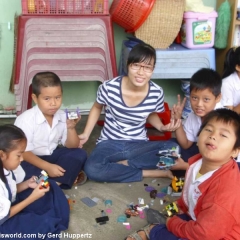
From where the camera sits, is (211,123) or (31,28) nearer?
(211,123)

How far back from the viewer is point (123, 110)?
6.63 ft

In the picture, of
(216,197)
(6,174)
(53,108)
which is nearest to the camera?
(216,197)

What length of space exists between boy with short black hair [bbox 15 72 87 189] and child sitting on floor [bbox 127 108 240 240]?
0.66m

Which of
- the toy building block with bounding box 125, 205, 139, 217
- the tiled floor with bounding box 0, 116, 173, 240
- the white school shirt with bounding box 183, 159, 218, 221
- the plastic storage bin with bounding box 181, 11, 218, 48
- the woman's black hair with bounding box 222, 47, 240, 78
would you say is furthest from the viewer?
the plastic storage bin with bounding box 181, 11, 218, 48

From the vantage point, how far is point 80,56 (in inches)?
94.3

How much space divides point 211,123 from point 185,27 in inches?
55.3

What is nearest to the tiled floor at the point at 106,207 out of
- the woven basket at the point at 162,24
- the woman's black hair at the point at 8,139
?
the woman's black hair at the point at 8,139

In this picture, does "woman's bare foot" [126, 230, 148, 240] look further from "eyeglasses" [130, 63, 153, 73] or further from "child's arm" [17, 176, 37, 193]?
"eyeglasses" [130, 63, 153, 73]

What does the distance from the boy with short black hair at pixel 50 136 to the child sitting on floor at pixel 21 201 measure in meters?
0.20

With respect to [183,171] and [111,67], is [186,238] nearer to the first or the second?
[183,171]

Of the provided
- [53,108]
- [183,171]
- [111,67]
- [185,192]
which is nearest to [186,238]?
[185,192]

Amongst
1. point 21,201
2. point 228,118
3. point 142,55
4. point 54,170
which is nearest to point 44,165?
point 54,170

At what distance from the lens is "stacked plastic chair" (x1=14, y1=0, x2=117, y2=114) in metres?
2.37

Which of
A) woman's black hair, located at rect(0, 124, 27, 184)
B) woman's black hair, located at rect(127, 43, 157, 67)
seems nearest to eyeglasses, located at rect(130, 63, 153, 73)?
woman's black hair, located at rect(127, 43, 157, 67)
